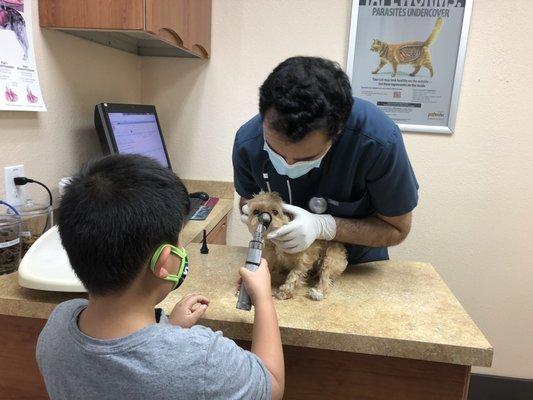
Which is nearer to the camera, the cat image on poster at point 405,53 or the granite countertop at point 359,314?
the granite countertop at point 359,314

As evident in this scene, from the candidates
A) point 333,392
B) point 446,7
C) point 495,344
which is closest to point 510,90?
point 446,7

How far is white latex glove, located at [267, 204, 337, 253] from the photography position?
0.93 m

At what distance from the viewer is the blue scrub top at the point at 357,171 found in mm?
1024

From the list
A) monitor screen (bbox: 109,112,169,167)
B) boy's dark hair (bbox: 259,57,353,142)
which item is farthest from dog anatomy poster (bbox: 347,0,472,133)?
boy's dark hair (bbox: 259,57,353,142)

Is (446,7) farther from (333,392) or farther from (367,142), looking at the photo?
(333,392)

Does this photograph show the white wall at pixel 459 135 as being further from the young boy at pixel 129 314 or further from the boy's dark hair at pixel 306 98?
the young boy at pixel 129 314

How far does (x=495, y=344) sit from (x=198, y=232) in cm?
168

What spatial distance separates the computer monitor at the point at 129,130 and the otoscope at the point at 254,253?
0.57m

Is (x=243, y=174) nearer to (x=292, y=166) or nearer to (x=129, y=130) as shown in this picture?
(x=292, y=166)

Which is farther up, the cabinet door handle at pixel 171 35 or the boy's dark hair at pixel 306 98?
the cabinet door handle at pixel 171 35

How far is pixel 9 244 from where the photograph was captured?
1047 millimetres

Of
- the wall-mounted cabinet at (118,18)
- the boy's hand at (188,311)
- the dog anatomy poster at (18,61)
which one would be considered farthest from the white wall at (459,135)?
the boy's hand at (188,311)

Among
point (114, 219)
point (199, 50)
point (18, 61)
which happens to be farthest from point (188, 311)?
point (199, 50)

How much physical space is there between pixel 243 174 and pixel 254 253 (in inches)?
15.7
